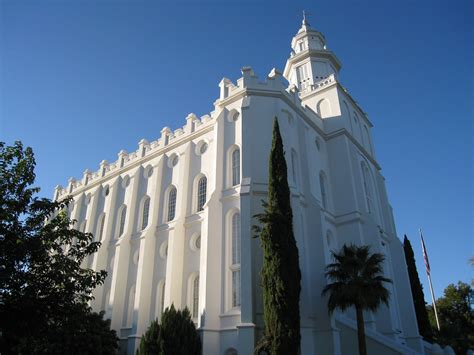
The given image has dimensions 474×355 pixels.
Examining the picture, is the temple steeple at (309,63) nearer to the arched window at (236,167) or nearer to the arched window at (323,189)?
the arched window at (323,189)

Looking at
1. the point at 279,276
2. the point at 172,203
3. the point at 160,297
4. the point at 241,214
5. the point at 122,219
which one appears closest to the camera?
the point at 279,276

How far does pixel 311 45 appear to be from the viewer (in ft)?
120

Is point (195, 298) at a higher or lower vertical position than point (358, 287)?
higher

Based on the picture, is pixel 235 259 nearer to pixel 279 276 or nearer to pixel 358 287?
pixel 279 276

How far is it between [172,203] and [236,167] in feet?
25.1

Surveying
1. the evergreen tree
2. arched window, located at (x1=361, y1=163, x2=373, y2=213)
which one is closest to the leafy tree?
the evergreen tree

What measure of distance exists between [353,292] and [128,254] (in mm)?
17222

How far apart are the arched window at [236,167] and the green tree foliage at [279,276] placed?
4048 millimetres

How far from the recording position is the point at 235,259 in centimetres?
1966

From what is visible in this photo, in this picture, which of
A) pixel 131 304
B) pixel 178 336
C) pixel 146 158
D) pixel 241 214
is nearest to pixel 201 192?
pixel 241 214

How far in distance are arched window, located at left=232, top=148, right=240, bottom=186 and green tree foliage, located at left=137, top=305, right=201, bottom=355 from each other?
8.12 m

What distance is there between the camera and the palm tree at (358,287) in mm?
17594

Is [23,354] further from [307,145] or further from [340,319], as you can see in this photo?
[307,145]

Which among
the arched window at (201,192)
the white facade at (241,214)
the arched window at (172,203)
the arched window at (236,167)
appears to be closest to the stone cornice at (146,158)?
the white facade at (241,214)
